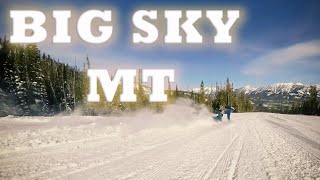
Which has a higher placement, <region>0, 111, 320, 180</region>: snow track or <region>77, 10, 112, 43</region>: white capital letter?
<region>77, 10, 112, 43</region>: white capital letter

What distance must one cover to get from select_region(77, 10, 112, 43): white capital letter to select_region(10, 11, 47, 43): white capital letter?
71.8 inches

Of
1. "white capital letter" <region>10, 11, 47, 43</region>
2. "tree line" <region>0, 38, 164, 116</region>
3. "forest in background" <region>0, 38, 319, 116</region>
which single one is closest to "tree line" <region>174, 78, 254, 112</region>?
"forest in background" <region>0, 38, 319, 116</region>

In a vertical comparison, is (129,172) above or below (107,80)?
below

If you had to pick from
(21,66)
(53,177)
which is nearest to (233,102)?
(21,66)

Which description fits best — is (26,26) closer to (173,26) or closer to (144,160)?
(173,26)

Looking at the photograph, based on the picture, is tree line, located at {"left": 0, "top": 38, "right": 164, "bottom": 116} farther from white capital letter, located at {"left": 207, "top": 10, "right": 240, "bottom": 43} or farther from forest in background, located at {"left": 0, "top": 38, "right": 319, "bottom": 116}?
white capital letter, located at {"left": 207, "top": 10, "right": 240, "bottom": 43}

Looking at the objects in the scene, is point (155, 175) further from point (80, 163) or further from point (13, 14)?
point (13, 14)

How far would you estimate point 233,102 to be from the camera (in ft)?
379

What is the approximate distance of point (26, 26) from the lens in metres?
14.0

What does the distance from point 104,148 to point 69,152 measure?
1594 millimetres

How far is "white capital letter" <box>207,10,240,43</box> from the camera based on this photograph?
587 inches

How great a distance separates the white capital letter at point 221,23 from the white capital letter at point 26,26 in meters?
8.03

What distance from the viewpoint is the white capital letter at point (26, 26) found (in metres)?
13.7

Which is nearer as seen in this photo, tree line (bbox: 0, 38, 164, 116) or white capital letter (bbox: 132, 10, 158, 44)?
white capital letter (bbox: 132, 10, 158, 44)
